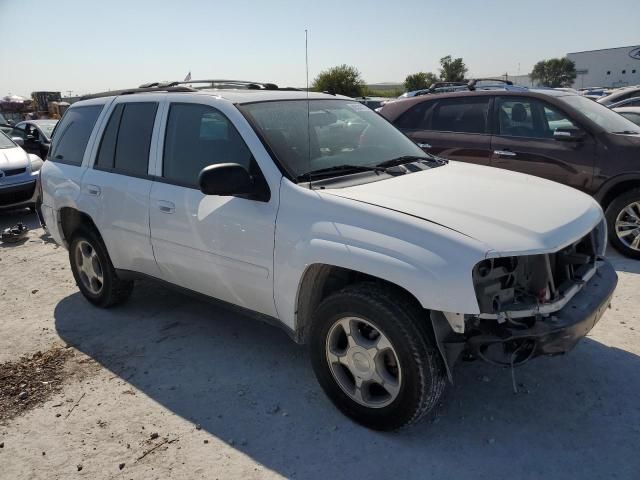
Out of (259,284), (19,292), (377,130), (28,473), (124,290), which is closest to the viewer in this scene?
(28,473)

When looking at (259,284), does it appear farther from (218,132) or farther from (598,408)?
(598,408)

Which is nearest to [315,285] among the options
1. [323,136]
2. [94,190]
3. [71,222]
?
[323,136]

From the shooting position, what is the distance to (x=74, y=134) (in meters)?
4.80

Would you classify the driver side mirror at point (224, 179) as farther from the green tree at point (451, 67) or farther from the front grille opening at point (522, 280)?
the green tree at point (451, 67)

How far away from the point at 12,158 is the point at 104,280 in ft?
18.9

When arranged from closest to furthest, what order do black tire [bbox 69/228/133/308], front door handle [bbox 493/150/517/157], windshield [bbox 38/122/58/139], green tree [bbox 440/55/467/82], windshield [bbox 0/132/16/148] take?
black tire [bbox 69/228/133/308]
front door handle [bbox 493/150/517/157]
windshield [bbox 0/132/16/148]
windshield [bbox 38/122/58/139]
green tree [bbox 440/55/467/82]

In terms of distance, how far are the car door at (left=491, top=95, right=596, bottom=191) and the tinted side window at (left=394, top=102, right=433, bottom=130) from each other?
1.01m

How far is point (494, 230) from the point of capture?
2.56 m

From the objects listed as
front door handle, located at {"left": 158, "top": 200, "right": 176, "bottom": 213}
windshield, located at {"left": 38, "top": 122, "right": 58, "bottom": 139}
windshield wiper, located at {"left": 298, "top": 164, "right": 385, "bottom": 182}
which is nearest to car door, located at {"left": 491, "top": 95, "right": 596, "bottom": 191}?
windshield wiper, located at {"left": 298, "top": 164, "right": 385, "bottom": 182}

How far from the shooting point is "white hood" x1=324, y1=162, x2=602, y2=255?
8.35ft

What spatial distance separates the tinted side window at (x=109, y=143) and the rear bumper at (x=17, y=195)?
468 centimetres

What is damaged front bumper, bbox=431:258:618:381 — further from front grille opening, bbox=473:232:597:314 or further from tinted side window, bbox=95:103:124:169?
tinted side window, bbox=95:103:124:169

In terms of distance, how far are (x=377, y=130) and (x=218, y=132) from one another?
122 centimetres

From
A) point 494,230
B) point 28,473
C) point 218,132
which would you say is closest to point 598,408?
point 494,230
